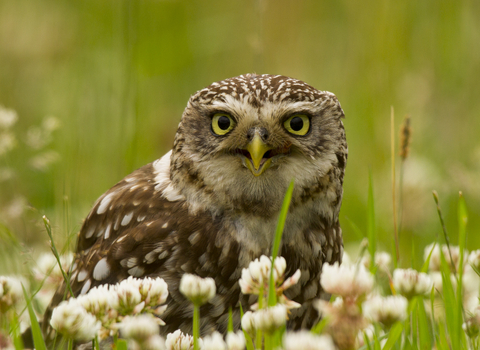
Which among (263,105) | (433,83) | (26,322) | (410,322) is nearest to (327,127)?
(263,105)

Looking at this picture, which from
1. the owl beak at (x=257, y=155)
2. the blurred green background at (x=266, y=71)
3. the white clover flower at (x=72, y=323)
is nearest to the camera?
the white clover flower at (x=72, y=323)

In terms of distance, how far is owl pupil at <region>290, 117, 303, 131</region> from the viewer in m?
2.67

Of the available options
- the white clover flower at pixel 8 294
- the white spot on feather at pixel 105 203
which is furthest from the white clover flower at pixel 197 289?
the white spot on feather at pixel 105 203

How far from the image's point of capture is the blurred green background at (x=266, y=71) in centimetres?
504

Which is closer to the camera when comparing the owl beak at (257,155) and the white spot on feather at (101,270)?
the owl beak at (257,155)

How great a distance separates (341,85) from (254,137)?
4.31 meters

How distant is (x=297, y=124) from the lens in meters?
2.68

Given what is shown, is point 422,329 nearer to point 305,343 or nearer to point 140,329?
point 305,343

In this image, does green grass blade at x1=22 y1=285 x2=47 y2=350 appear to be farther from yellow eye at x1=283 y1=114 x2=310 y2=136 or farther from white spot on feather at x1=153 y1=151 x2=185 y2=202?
yellow eye at x1=283 y1=114 x2=310 y2=136

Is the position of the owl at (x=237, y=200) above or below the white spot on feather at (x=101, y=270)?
above

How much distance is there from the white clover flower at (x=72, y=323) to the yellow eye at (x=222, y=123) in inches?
48.2

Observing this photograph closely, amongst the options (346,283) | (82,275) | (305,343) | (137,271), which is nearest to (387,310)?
(346,283)

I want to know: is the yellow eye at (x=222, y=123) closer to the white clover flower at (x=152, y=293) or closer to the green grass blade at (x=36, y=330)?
the white clover flower at (x=152, y=293)

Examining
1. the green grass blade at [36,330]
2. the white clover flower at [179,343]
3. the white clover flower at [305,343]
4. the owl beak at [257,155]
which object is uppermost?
the owl beak at [257,155]
